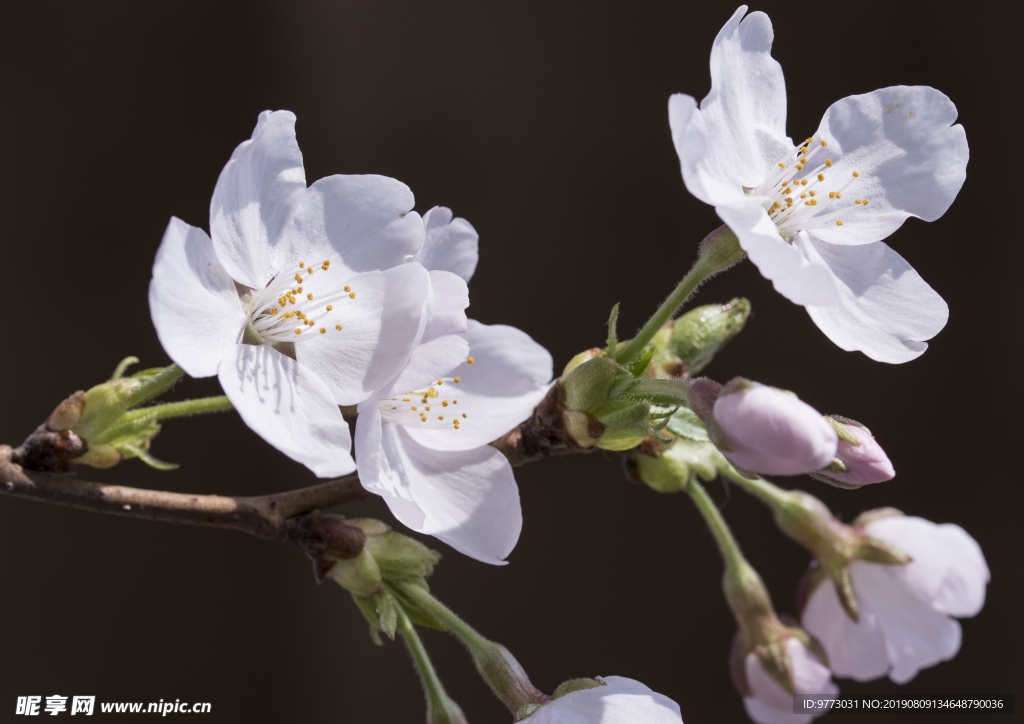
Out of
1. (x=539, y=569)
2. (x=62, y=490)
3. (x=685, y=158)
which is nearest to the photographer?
(x=685, y=158)

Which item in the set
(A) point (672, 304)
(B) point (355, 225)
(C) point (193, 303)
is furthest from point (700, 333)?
(C) point (193, 303)

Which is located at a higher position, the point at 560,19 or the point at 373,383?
the point at 560,19

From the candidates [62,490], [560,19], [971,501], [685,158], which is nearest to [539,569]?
[971,501]

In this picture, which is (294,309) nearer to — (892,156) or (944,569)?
(892,156)

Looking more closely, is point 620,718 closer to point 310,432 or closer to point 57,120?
point 310,432

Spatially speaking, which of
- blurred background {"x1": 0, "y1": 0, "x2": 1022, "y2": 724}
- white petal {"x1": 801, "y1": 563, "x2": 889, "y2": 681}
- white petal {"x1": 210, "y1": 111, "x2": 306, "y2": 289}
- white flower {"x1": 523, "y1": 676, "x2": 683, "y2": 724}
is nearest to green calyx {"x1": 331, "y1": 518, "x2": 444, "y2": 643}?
white flower {"x1": 523, "y1": 676, "x2": 683, "y2": 724}

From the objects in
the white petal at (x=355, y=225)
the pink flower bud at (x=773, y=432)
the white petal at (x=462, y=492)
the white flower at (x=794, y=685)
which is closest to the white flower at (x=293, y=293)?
the white petal at (x=355, y=225)

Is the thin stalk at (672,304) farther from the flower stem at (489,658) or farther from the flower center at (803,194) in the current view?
the flower stem at (489,658)

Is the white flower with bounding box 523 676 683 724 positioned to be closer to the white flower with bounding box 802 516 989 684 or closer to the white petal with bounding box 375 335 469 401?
the white petal with bounding box 375 335 469 401
